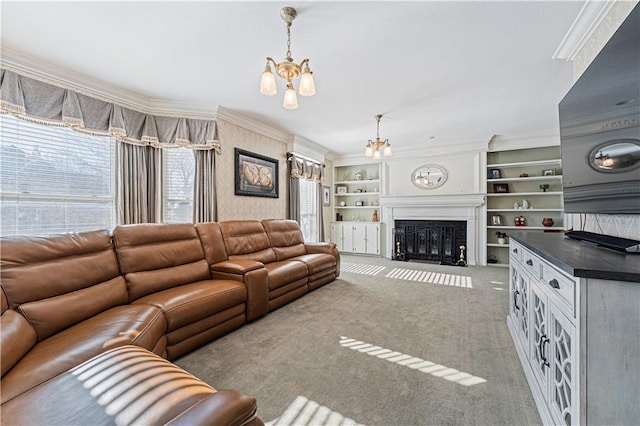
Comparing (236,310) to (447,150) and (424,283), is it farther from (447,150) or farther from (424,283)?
(447,150)

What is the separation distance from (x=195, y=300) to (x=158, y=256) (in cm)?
67

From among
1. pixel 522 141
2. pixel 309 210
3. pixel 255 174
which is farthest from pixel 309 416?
pixel 522 141

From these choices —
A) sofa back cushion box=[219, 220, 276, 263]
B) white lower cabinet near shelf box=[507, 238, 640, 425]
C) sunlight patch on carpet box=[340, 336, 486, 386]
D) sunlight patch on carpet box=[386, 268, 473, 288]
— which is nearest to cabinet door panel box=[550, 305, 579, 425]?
white lower cabinet near shelf box=[507, 238, 640, 425]

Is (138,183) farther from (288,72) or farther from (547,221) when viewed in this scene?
(547,221)

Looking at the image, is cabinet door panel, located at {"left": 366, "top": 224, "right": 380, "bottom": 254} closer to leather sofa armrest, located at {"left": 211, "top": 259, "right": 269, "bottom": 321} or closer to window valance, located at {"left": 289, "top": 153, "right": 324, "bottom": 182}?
window valance, located at {"left": 289, "top": 153, "right": 324, "bottom": 182}

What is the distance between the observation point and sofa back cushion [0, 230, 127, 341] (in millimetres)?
1571

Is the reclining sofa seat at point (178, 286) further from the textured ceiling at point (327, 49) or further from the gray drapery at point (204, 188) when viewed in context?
the textured ceiling at point (327, 49)

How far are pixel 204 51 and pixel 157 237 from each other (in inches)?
69.9

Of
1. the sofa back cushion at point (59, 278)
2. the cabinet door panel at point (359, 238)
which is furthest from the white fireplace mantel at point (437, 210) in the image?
the sofa back cushion at point (59, 278)

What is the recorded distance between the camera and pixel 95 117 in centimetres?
290

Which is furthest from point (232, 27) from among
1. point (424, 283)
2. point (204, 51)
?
point (424, 283)

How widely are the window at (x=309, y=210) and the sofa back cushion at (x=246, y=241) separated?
6.47ft

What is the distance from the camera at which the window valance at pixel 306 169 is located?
205 inches

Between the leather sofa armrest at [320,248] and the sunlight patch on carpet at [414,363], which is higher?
the leather sofa armrest at [320,248]
